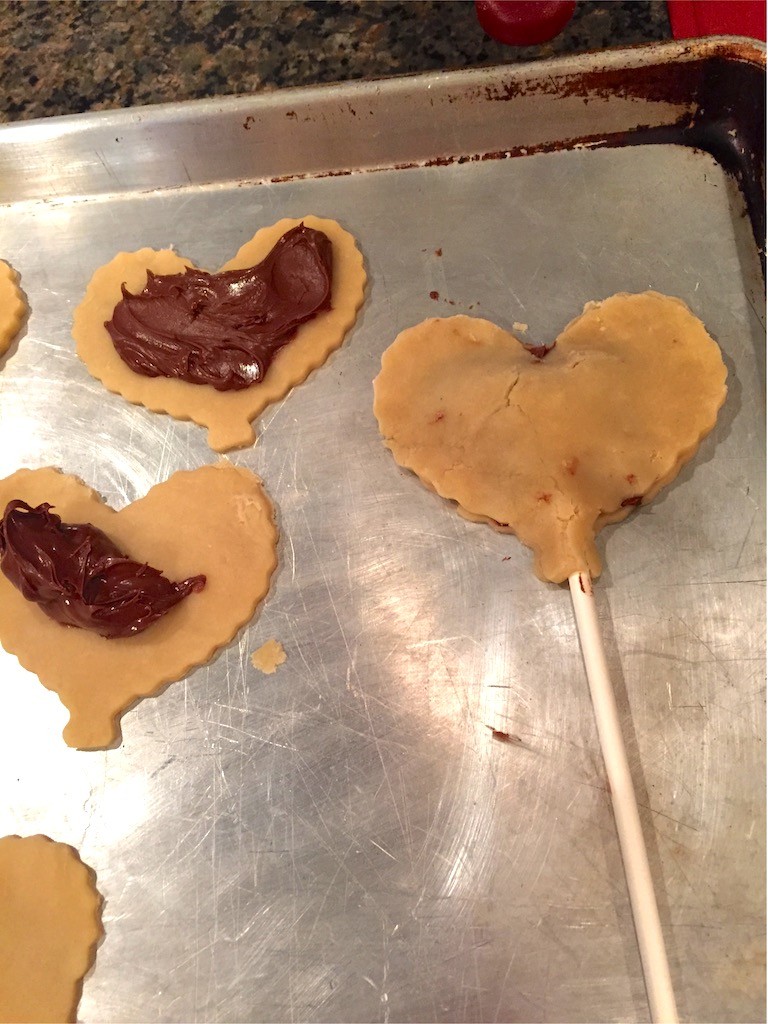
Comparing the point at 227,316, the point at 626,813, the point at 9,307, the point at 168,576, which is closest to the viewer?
the point at 626,813

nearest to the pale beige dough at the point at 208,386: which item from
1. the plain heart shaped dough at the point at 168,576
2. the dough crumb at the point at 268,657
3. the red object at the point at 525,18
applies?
the plain heart shaped dough at the point at 168,576

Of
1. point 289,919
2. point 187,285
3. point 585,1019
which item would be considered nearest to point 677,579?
point 585,1019

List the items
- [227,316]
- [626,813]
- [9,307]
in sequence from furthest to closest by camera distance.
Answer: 1. [9,307]
2. [227,316]
3. [626,813]

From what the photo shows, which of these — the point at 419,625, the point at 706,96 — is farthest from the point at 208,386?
the point at 706,96

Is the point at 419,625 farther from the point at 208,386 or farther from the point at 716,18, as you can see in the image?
the point at 716,18

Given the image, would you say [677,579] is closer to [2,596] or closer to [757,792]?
[757,792]
